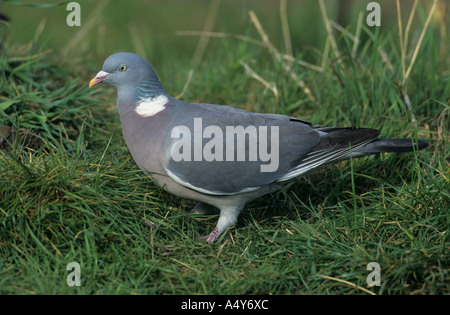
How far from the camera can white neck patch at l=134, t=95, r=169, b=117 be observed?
388cm

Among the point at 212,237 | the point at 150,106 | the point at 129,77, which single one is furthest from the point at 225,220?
the point at 129,77

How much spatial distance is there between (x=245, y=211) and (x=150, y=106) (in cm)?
113

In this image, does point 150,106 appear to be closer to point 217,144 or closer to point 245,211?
point 217,144

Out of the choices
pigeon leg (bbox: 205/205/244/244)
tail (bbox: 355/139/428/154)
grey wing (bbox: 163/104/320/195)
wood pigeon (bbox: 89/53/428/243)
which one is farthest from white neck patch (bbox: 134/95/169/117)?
tail (bbox: 355/139/428/154)

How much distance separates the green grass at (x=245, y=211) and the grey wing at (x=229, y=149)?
0.32 m

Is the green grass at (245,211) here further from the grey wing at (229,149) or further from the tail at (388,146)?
the grey wing at (229,149)

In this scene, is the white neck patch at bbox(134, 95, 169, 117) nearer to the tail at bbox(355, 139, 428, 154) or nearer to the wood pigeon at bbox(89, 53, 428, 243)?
the wood pigeon at bbox(89, 53, 428, 243)

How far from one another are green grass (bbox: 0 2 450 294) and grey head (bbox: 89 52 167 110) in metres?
0.45

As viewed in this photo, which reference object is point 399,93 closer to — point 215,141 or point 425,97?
point 425,97

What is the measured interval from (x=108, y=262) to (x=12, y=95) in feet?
6.25

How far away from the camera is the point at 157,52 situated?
696 cm

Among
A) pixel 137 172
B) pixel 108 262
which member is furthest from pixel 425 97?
pixel 108 262

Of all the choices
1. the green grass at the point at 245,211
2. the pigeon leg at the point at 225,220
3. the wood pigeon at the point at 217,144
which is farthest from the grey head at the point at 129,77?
the pigeon leg at the point at 225,220

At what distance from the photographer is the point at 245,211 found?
4.33 m
